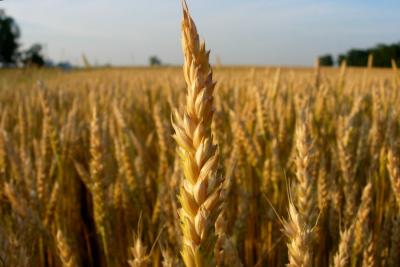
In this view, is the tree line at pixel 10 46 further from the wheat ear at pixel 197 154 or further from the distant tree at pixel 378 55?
the wheat ear at pixel 197 154

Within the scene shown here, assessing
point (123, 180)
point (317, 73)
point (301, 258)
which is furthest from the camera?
point (317, 73)

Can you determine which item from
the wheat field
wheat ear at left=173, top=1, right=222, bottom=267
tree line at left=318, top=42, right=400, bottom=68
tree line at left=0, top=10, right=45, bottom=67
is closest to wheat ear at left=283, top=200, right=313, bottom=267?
the wheat field

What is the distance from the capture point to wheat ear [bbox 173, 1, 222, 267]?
301mm

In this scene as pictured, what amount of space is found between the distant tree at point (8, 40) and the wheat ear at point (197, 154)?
35.3 meters

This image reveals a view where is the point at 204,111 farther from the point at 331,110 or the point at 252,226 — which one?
the point at 331,110

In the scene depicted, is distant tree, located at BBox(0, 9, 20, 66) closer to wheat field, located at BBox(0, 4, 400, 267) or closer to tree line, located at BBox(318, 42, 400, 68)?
tree line, located at BBox(318, 42, 400, 68)

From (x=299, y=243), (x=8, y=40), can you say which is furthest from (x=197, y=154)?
(x=8, y=40)

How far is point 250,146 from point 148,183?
336mm

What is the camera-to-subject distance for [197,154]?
0.31m

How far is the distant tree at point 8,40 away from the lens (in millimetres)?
32969

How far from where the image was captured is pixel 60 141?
1.41 m

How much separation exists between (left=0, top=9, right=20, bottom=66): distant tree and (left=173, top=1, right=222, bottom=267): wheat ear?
35312 mm

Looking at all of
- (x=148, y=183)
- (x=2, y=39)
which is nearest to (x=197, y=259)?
(x=148, y=183)

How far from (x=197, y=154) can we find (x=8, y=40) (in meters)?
37.3
